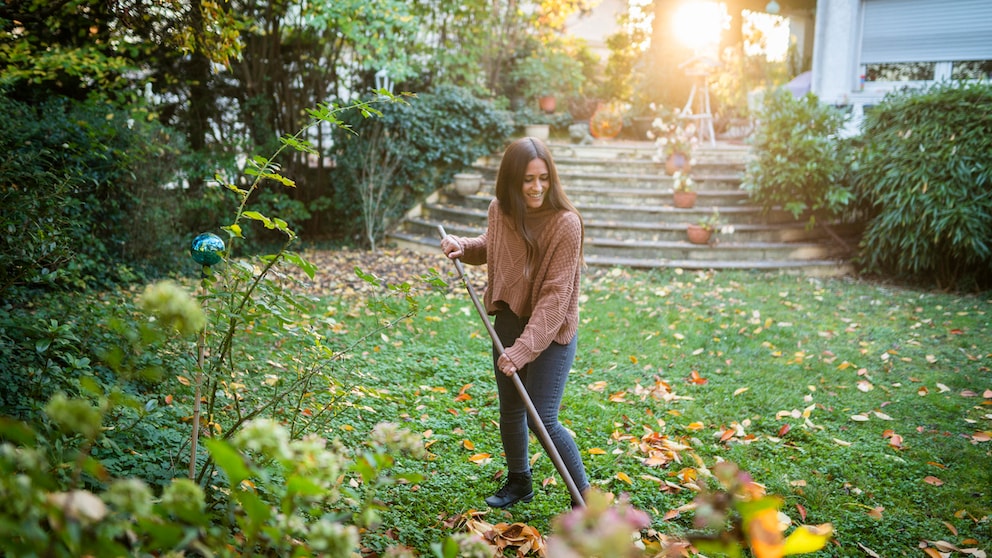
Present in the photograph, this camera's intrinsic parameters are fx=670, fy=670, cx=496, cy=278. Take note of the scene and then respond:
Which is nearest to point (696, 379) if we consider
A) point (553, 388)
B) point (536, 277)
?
point (553, 388)

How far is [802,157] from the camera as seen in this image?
28.2 feet

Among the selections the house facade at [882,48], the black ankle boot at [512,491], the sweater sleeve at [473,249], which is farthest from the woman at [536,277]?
the house facade at [882,48]

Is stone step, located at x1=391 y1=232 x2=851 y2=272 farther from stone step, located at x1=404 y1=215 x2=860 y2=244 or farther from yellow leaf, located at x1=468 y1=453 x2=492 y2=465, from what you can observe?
yellow leaf, located at x1=468 y1=453 x2=492 y2=465

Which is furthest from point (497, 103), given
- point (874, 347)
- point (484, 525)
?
point (484, 525)

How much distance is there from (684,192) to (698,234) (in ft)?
3.18

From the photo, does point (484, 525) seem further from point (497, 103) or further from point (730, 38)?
point (730, 38)

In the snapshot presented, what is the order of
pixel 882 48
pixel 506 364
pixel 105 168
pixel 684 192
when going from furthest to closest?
1. pixel 882 48
2. pixel 684 192
3. pixel 105 168
4. pixel 506 364

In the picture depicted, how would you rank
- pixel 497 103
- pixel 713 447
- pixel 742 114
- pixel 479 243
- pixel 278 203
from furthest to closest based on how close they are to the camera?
pixel 742 114
pixel 497 103
pixel 278 203
pixel 713 447
pixel 479 243

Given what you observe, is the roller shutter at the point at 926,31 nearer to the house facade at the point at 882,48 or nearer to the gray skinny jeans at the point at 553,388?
the house facade at the point at 882,48

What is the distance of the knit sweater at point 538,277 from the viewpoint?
110 inches

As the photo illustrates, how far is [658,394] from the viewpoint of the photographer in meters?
4.80

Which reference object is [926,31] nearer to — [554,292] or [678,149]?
[678,149]

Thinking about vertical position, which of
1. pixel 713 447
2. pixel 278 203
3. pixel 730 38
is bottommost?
pixel 713 447

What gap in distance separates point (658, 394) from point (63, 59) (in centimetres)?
592
